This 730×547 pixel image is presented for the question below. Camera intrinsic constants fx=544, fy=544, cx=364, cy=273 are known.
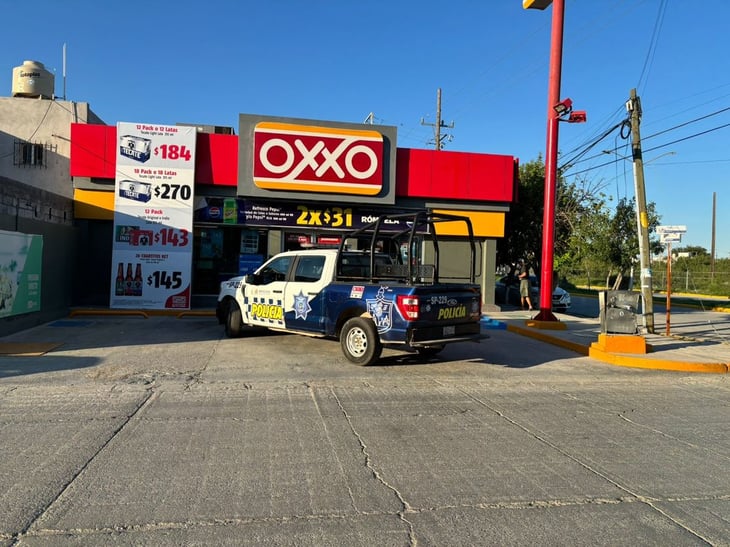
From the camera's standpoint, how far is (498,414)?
6.37 m

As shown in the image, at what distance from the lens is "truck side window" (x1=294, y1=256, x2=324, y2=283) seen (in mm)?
9991

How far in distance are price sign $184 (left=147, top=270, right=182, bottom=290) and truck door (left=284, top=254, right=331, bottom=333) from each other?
715cm

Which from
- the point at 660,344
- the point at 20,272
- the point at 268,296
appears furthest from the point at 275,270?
the point at 660,344

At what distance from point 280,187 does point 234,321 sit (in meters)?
6.36

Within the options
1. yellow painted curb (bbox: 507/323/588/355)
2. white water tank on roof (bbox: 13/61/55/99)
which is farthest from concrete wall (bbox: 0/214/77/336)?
yellow painted curb (bbox: 507/323/588/355)

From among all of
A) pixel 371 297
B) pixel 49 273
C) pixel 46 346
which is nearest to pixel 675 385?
pixel 371 297

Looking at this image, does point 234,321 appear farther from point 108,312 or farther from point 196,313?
point 108,312

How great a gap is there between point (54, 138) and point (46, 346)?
1138 centimetres

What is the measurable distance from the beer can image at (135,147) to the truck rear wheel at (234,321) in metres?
6.94

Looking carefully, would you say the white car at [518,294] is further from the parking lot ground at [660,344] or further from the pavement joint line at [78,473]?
the pavement joint line at [78,473]

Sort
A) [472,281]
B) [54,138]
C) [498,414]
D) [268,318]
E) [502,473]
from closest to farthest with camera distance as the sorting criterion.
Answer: [502,473] → [498,414] → [472,281] → [268,318] → [54,138]

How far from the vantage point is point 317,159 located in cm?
1695

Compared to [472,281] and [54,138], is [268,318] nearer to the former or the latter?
[472,281]

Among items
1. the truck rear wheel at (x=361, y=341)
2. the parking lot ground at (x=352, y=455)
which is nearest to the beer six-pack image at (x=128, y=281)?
the parking lot ground at (x=352, y=455)
